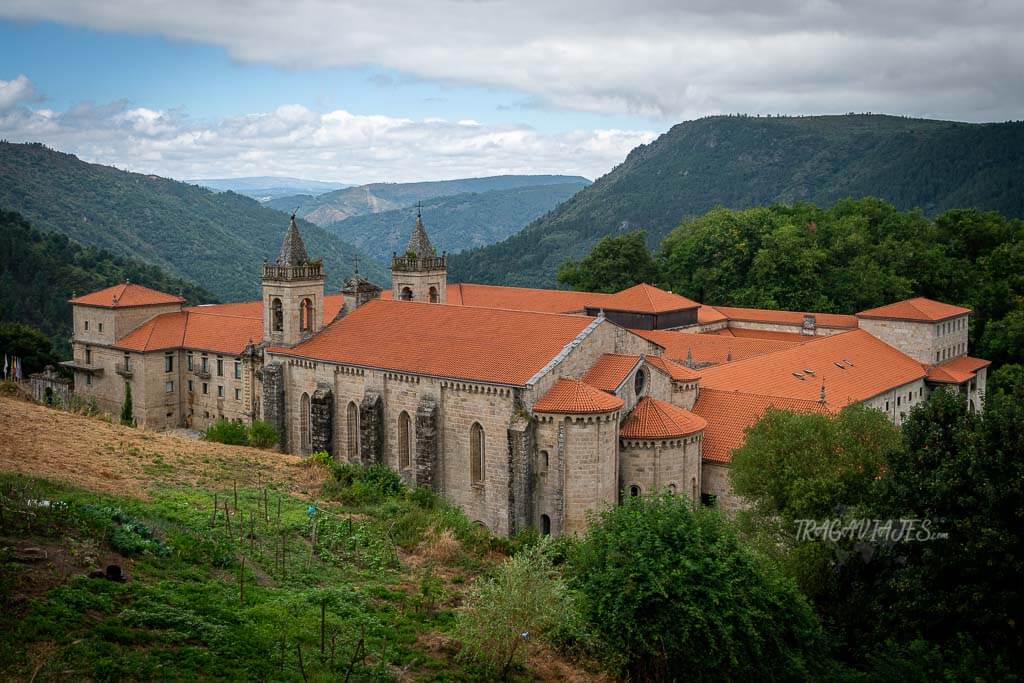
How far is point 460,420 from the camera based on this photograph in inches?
1535

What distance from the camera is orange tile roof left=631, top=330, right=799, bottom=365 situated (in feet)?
179

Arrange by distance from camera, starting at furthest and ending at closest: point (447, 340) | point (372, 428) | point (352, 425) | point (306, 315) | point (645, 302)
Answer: point (645, 302), point (306, 315), point (352, 425), point (447, 340), point (372, 428)

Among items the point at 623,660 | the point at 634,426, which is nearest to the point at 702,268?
the point at 634,426

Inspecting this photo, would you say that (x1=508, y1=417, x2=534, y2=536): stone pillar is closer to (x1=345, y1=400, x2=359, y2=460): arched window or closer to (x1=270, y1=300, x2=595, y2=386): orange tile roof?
(x1=270, y1=300, x2=595, y2=386): orange tile roof

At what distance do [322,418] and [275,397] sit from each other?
3.72 metres

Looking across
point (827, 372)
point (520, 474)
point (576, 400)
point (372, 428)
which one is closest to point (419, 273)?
point (372, 428)

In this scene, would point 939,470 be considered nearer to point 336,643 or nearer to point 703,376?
point 336,643

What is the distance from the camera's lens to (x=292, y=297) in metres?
47.9

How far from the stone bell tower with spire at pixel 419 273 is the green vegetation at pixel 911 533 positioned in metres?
33.4

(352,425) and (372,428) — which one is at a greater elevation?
(372,428)

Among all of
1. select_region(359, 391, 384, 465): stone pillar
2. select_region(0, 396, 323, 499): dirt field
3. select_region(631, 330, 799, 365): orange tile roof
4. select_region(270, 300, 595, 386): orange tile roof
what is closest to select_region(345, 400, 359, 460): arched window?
select_region(359, 391, 384, 465): stone pillar

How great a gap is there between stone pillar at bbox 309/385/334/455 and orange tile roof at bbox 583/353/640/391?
12.3 meters

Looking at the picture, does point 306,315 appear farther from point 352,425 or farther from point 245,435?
point 245,435

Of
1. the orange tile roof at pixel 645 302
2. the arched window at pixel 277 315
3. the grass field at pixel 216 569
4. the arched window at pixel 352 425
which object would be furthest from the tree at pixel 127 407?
the orange tile roof at pixel 645 302
